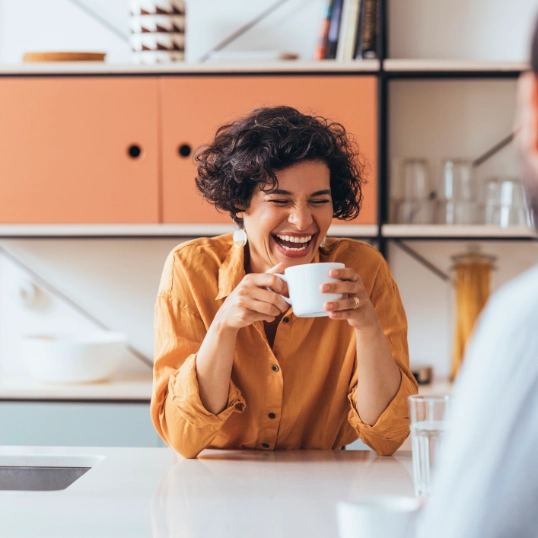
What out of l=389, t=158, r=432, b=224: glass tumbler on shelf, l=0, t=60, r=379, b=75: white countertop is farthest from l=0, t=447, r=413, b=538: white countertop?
l=0, t=60, r=379, b=75: white countertop

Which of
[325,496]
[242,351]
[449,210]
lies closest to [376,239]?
[449,210]

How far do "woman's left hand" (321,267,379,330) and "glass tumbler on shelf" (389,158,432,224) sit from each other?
4.28 ft

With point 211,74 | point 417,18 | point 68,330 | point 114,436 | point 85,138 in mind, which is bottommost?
point 114,436

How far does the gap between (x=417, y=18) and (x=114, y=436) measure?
5.58 ft

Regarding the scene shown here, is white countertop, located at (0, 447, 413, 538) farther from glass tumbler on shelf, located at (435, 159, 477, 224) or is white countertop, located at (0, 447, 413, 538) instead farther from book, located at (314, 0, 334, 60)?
book, located at (314, 0, 334, 60)

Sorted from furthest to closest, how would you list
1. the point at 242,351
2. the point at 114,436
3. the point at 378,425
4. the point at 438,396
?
the point at 114,436 < the point at 242,351 < the point at 378,425 < the point at 438,396

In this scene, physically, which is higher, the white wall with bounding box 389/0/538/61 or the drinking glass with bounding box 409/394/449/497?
the white wall with bounding box 389/0/538/61

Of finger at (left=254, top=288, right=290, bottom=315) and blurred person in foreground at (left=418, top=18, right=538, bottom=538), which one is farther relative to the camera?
finger at (left=254, top=288, right=290, bottom=315)

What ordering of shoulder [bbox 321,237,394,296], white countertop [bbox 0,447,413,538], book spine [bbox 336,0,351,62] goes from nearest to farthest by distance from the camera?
white countertop [bbox 0,447,413,538], shoulder [bbox 321,237,394,296], book spine [bbox 336,0,351,62]

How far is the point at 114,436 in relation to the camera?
243 centimetres

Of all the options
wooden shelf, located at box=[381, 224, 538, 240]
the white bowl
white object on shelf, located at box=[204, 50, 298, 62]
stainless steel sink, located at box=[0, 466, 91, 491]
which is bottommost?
the white bowl

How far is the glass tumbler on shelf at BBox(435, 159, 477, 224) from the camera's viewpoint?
260cm

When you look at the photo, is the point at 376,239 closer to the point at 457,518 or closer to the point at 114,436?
the point at 114,436

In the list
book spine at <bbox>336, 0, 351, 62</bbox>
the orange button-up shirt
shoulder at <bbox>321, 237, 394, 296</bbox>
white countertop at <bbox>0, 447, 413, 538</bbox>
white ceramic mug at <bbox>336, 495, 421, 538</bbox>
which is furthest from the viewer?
book spine at <bbox>336, 0, 351, 62</bbox>
